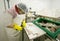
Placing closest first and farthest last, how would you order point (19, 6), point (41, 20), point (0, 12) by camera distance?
point (41, 20) → point (19, 6) → point (0, 12)

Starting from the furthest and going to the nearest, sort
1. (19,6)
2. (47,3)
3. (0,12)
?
(47,3)
(0,12)
(19,6)

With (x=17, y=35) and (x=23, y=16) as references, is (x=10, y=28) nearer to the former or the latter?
(x=17, y=35)

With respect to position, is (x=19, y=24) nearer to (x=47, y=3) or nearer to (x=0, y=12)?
(x=0, y=12)

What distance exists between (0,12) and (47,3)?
4.38 ft

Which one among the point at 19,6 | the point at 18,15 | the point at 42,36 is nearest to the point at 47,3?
the point at 19,6

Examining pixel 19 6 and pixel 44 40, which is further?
pixel 19 6

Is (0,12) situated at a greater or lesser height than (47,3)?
lesser

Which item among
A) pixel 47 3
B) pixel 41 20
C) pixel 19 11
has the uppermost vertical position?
pixel 47 3

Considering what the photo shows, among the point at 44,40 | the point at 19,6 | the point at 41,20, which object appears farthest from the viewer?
the point at 19,6

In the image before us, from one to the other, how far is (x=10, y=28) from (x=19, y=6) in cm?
45

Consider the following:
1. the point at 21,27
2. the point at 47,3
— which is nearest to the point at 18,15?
the point at 21,27

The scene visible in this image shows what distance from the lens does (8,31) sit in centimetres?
184

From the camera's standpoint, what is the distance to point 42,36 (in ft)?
4.24

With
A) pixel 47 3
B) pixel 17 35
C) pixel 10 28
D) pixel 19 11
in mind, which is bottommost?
pixel 17 35
